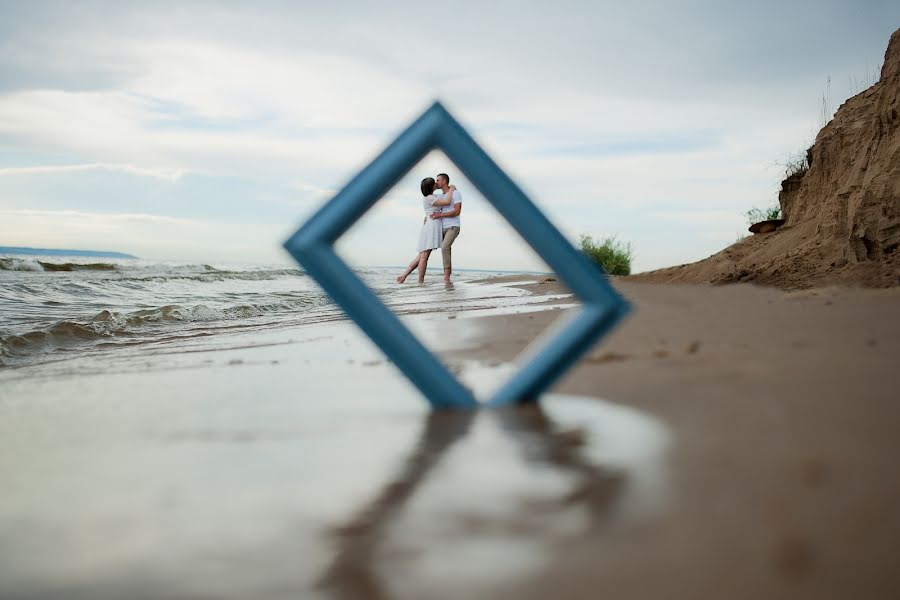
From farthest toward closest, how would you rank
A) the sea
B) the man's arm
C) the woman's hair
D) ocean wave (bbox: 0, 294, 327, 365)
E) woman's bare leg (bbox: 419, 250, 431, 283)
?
woman's bare leg (bbox: 419, 250, 431, 283) → the woman's hair → the man's arm → ocean wave (bbox: 0, 294, 327, 365) → the sea

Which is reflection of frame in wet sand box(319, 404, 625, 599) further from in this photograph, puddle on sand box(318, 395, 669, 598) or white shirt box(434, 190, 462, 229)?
white shirt box(434, 190, 462, 229)

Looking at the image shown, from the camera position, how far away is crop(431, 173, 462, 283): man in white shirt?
11578 millimetres

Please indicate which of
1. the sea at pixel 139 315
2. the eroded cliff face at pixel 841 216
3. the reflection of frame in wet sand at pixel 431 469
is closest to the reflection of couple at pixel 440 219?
the sea at pixel 139 315

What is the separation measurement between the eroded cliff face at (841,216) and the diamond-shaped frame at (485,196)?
3.47 meters

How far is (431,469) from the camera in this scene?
1.35 meters

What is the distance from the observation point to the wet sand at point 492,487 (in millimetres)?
888

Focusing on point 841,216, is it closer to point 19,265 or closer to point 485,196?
point 485,196

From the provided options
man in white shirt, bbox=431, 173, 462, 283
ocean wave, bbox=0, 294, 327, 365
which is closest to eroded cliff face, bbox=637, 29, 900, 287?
man in white shirt, bbox=431, 173, 462, 283

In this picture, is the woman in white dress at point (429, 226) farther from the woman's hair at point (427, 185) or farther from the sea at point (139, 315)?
the sea at point (139, 315)

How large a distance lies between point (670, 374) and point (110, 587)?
4.75 ft

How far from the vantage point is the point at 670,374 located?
187 centimetres

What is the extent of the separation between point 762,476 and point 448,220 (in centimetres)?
1099

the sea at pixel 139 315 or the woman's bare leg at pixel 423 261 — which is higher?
the woman's bare leg at pixel 423 261

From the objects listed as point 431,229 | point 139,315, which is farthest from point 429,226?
point 139,315
